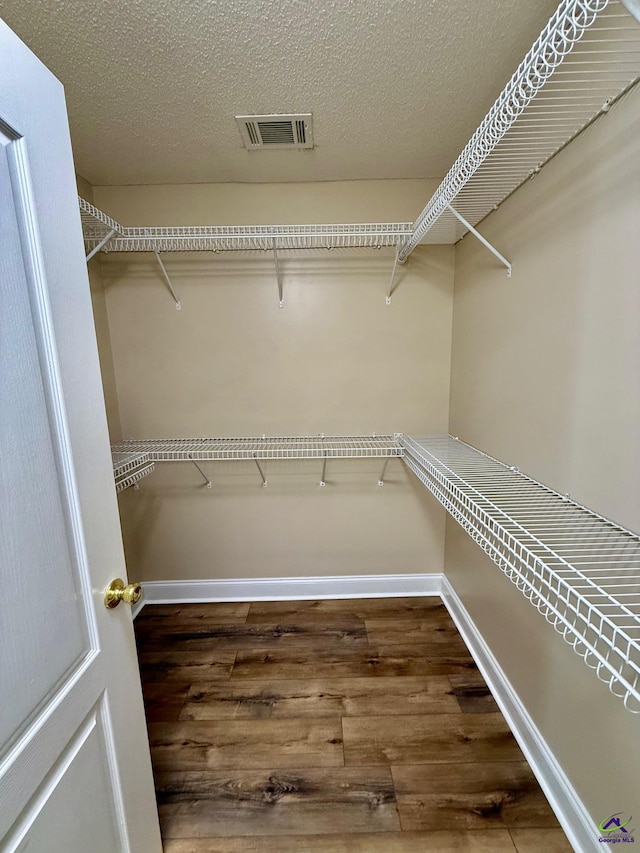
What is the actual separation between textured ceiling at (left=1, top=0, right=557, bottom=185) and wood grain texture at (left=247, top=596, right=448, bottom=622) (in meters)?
2.26

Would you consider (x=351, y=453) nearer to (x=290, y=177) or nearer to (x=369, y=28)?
(x=290, y=177)

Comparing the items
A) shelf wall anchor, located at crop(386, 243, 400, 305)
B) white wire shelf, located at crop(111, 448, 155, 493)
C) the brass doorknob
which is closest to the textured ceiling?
shelf wall anchor, located at crop(386, 243, 400, 305)

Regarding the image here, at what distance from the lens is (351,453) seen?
1.94m

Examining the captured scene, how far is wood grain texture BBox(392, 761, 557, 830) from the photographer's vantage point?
1.12 meters

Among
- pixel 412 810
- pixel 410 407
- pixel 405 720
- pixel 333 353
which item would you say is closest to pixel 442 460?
pixel 410 407

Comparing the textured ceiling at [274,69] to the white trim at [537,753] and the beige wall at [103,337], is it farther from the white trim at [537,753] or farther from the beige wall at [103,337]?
the white trim at [537,753]

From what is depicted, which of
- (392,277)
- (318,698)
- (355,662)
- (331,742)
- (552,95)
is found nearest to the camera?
(552,95)

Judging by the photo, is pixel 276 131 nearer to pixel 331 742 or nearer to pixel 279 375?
pixel 279 375

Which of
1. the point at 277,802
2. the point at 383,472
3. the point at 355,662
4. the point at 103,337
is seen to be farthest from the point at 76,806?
the point at 103,337

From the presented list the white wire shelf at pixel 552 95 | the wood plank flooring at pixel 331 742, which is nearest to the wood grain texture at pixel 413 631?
the wood plank flooring at pixel 331 742

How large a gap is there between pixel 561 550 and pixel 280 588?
165 centimetres

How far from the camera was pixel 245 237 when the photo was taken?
1.60 meters

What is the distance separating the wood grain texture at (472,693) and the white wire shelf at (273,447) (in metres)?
1.03

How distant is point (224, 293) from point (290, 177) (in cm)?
64
